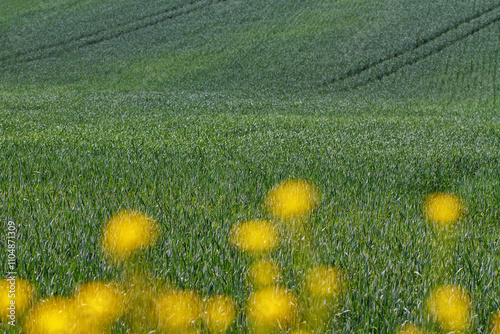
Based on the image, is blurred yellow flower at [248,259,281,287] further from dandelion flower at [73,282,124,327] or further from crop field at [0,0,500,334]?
dandelion flower at [73,282,124,327]

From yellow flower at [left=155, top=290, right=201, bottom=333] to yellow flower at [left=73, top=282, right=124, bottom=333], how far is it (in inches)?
8.1

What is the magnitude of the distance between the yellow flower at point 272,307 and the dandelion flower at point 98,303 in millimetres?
655

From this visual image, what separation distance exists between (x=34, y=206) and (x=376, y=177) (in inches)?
173

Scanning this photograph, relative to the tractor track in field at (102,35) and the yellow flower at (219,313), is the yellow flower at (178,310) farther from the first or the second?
the tractor track in field at (102,35)

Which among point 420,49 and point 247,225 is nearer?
point 247,225

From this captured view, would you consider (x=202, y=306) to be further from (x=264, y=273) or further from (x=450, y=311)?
(x=450, y=311)

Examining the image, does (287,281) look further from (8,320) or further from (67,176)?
(67,176)

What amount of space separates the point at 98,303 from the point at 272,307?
866 millimetres

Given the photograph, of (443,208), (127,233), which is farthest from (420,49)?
(127,233)

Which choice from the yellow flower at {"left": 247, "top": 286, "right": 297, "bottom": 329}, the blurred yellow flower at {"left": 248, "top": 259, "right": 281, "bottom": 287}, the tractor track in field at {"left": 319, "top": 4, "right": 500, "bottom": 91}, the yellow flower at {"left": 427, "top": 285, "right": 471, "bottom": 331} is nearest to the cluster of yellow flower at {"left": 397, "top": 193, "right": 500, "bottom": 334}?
the yellow flower at {"left": 427, "top": 285, "right": 471, "bottom": 331}

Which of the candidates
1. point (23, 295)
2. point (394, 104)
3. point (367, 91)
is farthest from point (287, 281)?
point (367, 91)

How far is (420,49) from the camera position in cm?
3422

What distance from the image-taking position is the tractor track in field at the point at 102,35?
36.4m

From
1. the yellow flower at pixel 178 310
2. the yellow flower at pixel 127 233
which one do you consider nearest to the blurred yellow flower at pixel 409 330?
the yellow flower at pixel 178 310
